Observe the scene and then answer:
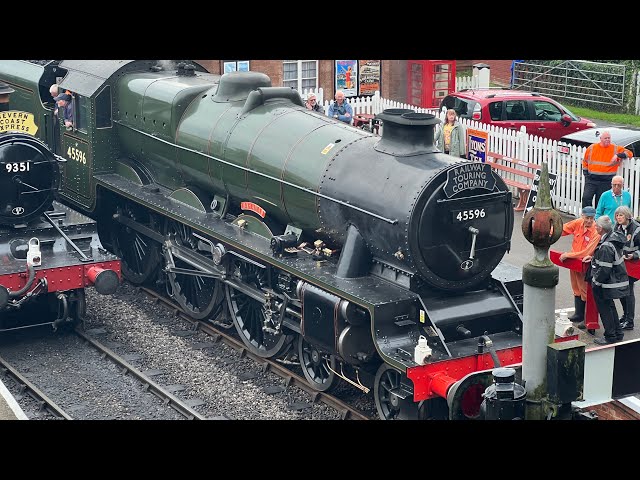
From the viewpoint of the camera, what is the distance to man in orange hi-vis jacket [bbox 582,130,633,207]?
16328mm

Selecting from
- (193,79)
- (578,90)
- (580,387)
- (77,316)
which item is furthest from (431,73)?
(580,387)

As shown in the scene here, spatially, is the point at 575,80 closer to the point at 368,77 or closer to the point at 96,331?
the point at 368,77

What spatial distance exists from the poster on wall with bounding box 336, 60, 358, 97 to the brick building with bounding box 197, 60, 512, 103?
0.18 meters

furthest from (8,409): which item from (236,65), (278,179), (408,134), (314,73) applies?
(314,73)

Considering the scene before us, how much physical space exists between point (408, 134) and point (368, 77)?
15.2 m

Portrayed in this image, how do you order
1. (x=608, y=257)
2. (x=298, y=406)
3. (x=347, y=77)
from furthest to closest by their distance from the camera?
(x=347, y=77), (x=608, y=257), (x=298, y=406)

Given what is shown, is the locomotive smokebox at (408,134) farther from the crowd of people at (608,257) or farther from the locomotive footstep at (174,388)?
the locomotive footstep at (174,388)

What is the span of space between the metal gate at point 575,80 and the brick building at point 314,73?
535 centimetres

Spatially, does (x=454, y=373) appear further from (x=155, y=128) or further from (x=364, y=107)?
(x=364, y=107)

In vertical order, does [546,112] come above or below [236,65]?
below

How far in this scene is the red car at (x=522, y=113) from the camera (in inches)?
845

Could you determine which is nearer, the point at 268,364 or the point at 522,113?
the point at 268,364

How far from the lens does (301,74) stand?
25656mm

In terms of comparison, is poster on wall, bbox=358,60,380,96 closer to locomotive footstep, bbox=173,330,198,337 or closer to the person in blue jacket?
the person in blue jacket
